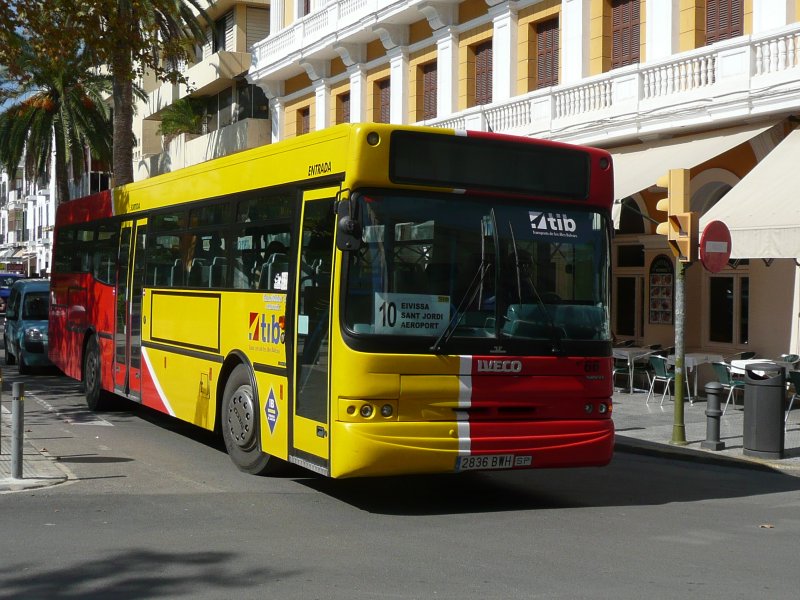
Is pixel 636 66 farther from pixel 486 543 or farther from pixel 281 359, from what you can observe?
pixel 486 543

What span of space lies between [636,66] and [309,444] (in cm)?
1273

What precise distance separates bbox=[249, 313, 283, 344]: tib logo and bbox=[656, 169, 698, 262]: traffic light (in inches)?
212

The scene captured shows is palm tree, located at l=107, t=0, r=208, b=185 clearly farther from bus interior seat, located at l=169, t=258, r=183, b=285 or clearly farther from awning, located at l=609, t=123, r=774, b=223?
awning, located at l=609, t=123, r=774, b=223

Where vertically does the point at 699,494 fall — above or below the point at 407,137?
below

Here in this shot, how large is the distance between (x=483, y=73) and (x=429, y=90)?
2339mm

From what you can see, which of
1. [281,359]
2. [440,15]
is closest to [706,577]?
[281,359]

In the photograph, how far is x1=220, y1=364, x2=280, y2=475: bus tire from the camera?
34.1 ft

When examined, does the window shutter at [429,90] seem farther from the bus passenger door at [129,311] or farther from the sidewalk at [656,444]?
the bus passenger door at [129,311]

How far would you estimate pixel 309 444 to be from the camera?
924 centimetres

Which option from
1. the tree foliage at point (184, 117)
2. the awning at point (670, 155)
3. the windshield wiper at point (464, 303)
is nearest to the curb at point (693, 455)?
the windshield wiper at point (464, 303)

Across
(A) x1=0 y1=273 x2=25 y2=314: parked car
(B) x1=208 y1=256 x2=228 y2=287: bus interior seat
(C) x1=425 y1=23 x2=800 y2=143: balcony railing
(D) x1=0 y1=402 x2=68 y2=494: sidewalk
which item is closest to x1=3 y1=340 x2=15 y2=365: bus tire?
(C) x1=425 y1=23 x2=800 y2=143: balcony railing

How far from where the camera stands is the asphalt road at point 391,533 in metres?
6.66

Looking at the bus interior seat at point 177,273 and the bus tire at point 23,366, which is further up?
the bus interior seat at point 177,273

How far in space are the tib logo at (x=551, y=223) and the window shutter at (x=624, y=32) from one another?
1246 cm
